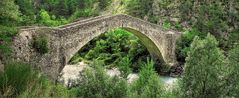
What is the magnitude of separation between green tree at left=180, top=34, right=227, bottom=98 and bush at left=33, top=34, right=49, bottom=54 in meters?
9.08

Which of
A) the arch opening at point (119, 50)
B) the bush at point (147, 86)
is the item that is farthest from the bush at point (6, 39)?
the arch opening at point (119, 50)

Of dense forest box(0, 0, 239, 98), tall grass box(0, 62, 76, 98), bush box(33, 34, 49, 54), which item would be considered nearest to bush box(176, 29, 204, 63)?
dense forest box(0, 0, 239, 98)

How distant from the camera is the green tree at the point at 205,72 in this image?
16812 millimetres

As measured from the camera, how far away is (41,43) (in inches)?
916

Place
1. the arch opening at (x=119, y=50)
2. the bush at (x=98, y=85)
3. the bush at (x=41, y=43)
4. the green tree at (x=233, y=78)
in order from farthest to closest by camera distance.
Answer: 1. the arch opening at (x=119, y=50)
2. the bush at (x=41, y=43)
3. the bush at (x=98, y=85)
4. the green tree at (x=233, y=78)

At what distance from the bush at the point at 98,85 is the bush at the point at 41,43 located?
3.68m

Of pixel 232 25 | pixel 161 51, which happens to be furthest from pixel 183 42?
pixel 232 25

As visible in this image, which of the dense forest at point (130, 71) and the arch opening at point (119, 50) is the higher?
the dense forest at point (130, 71)

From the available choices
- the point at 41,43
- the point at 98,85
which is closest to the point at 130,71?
the point at 98,85

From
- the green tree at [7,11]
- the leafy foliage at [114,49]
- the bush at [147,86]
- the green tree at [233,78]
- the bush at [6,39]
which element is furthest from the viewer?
the leafy foliage at [114,49]

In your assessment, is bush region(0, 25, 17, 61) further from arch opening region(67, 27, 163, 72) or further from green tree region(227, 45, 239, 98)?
arch opening region(67, 27, 163, 72)

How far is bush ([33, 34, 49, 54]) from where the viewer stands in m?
22.8

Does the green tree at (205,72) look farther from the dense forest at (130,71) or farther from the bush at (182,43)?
the bush at (182,43)

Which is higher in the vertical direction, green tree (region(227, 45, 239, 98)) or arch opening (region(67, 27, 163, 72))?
green tree (region(227, 45, 239, 98))
